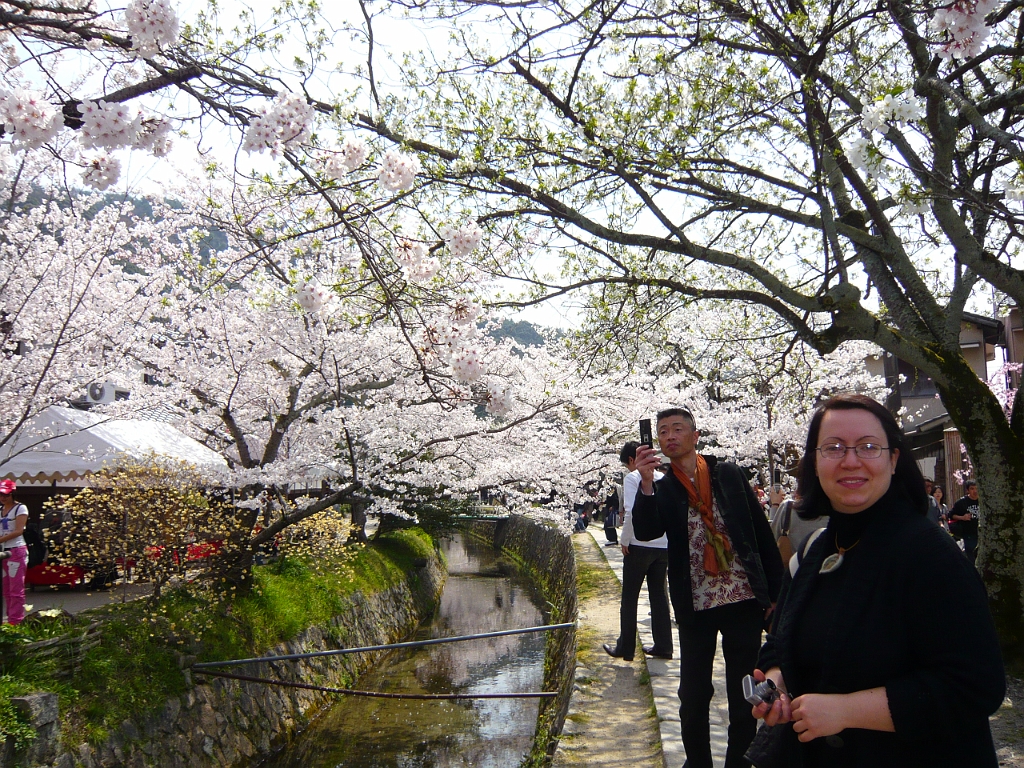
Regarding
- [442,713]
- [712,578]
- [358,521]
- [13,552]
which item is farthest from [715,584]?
[358,521]

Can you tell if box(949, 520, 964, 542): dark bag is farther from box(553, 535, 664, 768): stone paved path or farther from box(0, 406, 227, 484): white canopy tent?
box(0, 406, 227, 484): white canopy tent

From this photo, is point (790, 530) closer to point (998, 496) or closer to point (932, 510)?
point (998, 496)

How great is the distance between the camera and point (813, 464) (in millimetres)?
2002

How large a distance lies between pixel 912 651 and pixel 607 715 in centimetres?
388

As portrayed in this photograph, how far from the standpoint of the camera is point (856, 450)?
1840mm

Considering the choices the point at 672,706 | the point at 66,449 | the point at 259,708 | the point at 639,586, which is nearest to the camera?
the point at 672,706

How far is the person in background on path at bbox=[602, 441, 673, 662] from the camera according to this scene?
20.2 ft

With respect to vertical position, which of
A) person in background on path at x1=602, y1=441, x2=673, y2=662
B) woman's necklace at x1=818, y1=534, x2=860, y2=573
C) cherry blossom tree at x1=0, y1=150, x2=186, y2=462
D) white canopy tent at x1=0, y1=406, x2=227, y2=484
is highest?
cherry blossom tree at x1=0, y1=150, x2=186, y2=462

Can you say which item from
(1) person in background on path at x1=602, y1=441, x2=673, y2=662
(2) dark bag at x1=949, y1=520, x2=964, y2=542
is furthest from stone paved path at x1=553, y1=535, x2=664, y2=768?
(2) dark bag at x1=949, y1=520, x2=964, y2=542

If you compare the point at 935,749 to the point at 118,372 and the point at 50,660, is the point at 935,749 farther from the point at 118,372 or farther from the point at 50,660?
the point at 118,372

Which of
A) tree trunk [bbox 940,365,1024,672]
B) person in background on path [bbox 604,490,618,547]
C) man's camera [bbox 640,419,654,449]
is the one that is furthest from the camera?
person in background on path [bbox 604,490,618,547]

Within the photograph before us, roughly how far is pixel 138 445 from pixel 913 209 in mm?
10195

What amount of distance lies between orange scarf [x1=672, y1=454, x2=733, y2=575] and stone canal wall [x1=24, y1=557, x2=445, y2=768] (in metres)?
4.14

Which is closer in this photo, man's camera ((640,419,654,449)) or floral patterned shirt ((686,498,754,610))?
floral patterned shirt ((686,498,754,610))
